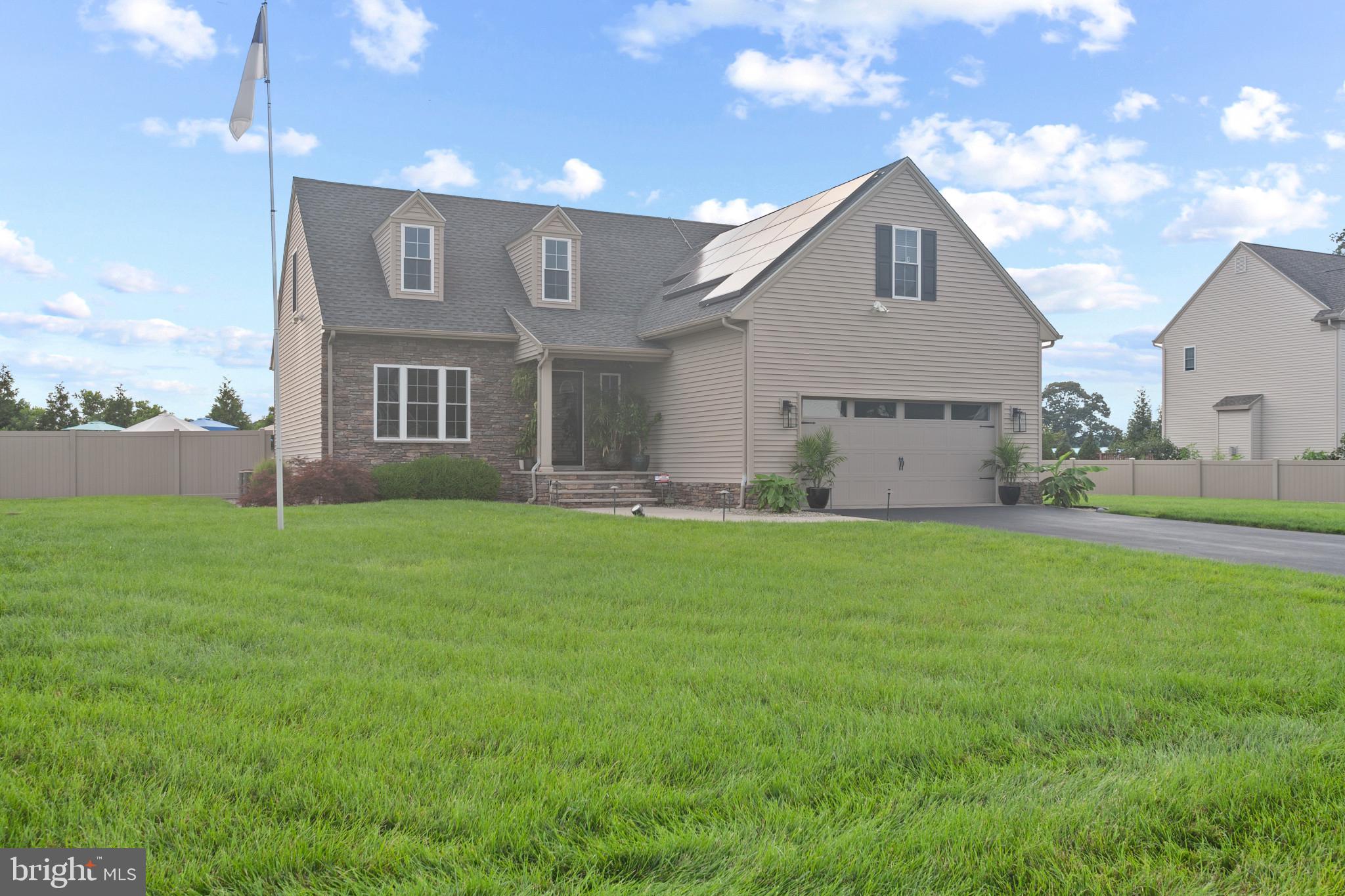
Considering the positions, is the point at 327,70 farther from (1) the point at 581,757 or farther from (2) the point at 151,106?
(1) the point at 581,757

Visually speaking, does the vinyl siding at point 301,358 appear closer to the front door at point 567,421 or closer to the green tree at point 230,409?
the front door at point 567,421

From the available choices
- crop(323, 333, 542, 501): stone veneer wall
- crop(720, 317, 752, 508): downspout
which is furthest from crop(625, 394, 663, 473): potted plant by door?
crop(720, 317, 752, 508): downspout

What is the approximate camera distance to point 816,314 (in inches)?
683

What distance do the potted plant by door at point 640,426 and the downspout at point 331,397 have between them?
5621mm

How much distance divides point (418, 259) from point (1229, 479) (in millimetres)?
20862

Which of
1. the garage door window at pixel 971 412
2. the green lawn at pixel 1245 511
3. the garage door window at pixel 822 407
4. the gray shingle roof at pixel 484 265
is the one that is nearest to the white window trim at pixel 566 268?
the gray shingle roof at pixel 484 265

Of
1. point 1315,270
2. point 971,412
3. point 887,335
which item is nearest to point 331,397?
point 887,335

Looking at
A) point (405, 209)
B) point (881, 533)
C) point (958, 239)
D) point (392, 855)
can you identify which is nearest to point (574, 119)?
point (405, 209)

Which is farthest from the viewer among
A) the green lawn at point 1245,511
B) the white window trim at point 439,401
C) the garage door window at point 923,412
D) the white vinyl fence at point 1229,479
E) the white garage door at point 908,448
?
the white vinyl fence at point 1229,479

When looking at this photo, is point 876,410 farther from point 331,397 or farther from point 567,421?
point 331,397

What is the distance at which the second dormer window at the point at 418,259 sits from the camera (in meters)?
19.5

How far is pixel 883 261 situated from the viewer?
18031 millimetres

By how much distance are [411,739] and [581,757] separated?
69 cm

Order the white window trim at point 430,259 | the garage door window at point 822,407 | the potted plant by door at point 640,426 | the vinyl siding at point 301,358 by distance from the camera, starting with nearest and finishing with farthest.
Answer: the garage door window at point 822,407 → the vinyl siding at point 301,358 → the potted plant by door at point 640,426 → the white window trim at point 430,259
